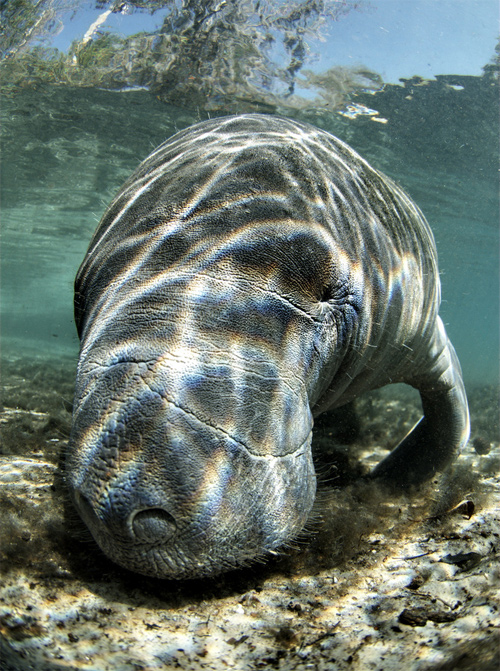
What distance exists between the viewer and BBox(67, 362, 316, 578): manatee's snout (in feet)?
4.27

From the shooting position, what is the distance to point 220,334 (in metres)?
1.54

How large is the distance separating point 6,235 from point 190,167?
33.9 m

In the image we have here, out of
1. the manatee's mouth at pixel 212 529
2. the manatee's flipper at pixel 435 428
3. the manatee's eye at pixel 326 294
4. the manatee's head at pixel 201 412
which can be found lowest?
the manatee's flipper at pixel 435 428

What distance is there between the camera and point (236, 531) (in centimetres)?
143

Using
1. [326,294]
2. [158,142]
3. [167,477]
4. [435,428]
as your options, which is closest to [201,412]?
[167,477]

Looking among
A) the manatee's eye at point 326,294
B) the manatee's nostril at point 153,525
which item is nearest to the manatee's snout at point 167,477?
the manatee's nostril at point 153,525

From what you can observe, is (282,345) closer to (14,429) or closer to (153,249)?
(153,249)

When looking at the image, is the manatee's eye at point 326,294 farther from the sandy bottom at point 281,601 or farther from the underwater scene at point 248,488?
the sandy bottom at point 281,601

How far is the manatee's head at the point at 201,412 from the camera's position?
1.32 m

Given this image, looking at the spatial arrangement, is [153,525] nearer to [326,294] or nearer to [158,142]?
[326,294]

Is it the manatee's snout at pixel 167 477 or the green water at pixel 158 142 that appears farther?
the green water at pixel 158 142

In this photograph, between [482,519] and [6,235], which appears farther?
[6,235]

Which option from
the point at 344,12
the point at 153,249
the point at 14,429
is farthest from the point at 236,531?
the point at 344,12

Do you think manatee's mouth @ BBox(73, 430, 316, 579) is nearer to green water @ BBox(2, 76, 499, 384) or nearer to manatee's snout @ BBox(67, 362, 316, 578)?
manatee's snout @ BBox(67, 362, 316, 578)
